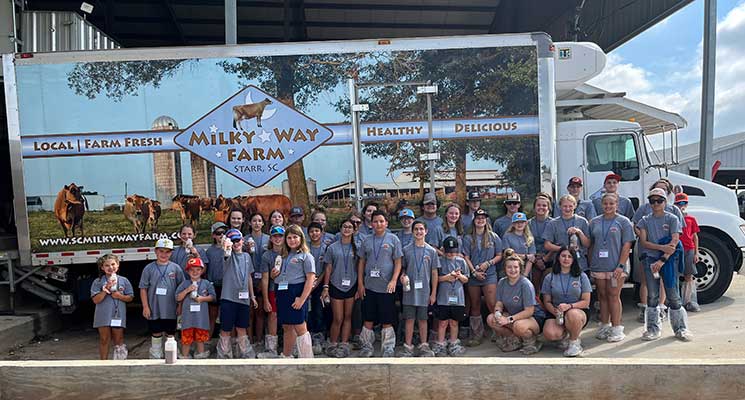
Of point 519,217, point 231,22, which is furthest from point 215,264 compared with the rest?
point 231,22

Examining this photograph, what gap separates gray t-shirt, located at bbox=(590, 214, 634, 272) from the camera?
5.97m

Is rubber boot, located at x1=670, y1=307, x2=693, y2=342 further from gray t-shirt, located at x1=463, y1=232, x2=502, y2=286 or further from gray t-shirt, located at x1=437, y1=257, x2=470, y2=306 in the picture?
gray t-shirt, located at x1=437, y1=257, x2=470, y2=306

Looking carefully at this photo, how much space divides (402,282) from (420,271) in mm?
219

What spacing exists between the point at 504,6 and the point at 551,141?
1477 cm

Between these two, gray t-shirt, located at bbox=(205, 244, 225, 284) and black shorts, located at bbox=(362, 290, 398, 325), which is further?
gray t-shirt, located at bbox=(205, 244, 225, 284)

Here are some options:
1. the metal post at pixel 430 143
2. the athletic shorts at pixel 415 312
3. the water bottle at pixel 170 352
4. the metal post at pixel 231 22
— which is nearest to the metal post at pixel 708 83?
the metal post at pixel 430 143

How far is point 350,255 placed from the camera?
5.95 metres

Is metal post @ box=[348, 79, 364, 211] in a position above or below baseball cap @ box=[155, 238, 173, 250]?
above

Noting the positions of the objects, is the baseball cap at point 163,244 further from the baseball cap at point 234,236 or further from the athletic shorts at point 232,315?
the athletic shorts at point 232,315

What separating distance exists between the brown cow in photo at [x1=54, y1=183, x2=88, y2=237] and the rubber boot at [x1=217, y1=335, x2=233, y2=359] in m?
2.36

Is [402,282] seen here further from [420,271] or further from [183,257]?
[183,257]

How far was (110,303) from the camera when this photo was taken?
5.77 metres

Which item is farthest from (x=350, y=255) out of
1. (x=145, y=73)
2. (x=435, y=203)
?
(x=145, y=73)

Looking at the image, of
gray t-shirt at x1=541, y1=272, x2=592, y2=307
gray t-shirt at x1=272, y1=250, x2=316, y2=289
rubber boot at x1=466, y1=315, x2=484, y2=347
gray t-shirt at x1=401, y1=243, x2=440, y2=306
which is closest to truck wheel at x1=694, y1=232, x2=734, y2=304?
gray t-shirt at x1=541, y1=272, x2=592, y2=307
